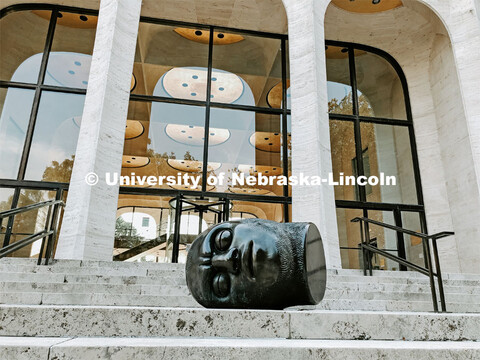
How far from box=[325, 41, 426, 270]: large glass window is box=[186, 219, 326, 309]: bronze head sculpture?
8.92 m

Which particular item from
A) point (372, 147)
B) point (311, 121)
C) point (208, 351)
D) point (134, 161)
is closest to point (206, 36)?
point (134, 161)

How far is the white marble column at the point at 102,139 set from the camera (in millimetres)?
7133

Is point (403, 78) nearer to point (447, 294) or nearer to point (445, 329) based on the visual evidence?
point (447, 294)

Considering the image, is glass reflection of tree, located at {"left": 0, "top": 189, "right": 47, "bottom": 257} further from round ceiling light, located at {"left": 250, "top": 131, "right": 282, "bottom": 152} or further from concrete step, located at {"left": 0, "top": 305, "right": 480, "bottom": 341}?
concrete step, located at {"left": 0, "top": 305, "right": 480, "bottom": 341}

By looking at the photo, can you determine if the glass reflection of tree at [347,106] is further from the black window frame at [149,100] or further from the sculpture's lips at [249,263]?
the sculpture's lips at [249,263]

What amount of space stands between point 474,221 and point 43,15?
47.2 ft

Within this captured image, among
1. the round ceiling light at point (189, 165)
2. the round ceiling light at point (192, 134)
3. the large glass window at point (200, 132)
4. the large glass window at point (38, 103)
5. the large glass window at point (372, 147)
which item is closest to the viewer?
the large glass window at point (38, 103)

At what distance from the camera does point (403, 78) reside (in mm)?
13406

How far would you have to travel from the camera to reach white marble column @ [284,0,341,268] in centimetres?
784

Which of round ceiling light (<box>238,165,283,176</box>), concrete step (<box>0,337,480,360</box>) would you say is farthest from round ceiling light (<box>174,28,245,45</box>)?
concrete step (<box>0,337,480,360</box>)

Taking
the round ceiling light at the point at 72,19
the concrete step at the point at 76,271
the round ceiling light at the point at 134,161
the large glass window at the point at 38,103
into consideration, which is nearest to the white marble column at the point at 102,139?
the concrete step at the point at 76,271

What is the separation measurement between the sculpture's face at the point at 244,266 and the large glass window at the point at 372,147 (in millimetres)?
9012

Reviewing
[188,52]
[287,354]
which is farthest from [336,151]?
[287,354]

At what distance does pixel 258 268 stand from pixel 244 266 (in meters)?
0.10
